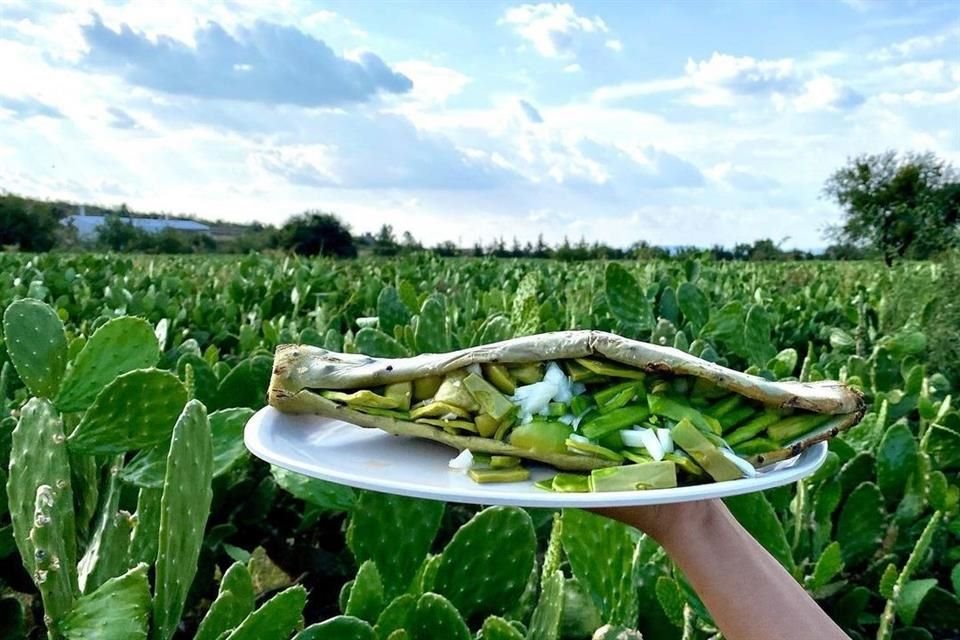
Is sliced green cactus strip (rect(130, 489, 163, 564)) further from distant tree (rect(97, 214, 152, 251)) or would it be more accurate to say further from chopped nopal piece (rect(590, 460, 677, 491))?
distant tree (rect(97, 214, 152, 251))

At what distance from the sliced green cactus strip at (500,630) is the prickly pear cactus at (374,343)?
3.15 ft

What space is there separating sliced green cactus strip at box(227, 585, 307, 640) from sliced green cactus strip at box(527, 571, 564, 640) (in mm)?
317

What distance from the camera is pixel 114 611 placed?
102 centimetres

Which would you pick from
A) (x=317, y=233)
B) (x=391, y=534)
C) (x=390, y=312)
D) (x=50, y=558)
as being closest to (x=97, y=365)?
(x=50, y=558)

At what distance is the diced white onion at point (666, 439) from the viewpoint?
96cm

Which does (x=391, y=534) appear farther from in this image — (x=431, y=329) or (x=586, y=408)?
(x=431, y=329)

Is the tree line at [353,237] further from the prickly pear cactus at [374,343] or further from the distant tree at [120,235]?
the prickly pear cactus at [374,343]

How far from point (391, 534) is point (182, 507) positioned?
0.50 meters

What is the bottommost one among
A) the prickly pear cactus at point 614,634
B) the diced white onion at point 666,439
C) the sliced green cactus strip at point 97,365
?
the prickly pear cactus at point 614,634

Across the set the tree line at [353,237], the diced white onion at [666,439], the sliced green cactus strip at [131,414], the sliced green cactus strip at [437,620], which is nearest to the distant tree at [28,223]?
the tree line at [353,237]

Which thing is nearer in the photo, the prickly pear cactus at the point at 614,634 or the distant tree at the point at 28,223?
the prickly pear cactus at the point at 614,634

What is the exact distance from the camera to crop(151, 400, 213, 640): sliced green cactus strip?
0.99 metres

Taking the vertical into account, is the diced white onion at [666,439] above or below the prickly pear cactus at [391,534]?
above

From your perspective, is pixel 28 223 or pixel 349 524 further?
pixel 28 223
